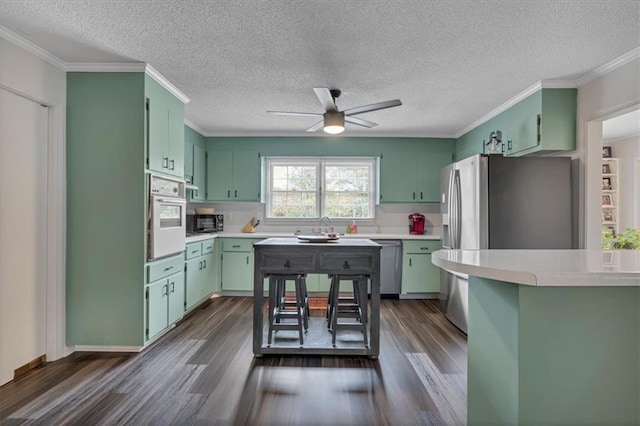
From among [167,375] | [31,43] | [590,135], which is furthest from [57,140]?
[590,135]

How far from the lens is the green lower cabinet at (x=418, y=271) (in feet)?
16.1

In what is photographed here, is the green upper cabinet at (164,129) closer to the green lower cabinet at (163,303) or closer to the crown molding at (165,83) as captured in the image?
the crown molding at (165,83)

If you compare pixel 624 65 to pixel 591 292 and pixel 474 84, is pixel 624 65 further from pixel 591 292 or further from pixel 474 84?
pixel 591 292

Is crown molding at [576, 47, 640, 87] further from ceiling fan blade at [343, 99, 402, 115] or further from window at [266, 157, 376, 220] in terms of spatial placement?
window at [266, 157, 376, 220]

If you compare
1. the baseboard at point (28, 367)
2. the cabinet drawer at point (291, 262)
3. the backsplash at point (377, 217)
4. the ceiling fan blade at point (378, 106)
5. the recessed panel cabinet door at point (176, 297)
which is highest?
the ceiling fan blade at point (378, 106)

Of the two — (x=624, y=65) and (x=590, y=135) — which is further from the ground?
(x=624, y=65)

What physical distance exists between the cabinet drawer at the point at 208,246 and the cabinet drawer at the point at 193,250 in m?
0.13

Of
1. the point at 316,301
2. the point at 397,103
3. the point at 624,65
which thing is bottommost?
the point at 316,301

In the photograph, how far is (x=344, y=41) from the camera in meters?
2.42

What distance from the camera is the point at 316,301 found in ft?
15.7

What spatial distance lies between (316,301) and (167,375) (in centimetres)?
248

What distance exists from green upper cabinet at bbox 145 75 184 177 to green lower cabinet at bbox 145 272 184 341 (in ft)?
3.48

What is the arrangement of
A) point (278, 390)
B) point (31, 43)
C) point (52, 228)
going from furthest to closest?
point (52, 228) → point (31, 43) → point (278, 390)

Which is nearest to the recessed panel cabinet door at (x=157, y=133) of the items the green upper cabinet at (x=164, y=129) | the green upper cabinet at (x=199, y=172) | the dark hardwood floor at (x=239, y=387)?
the green upper cabinet at (x=164, y=129)
